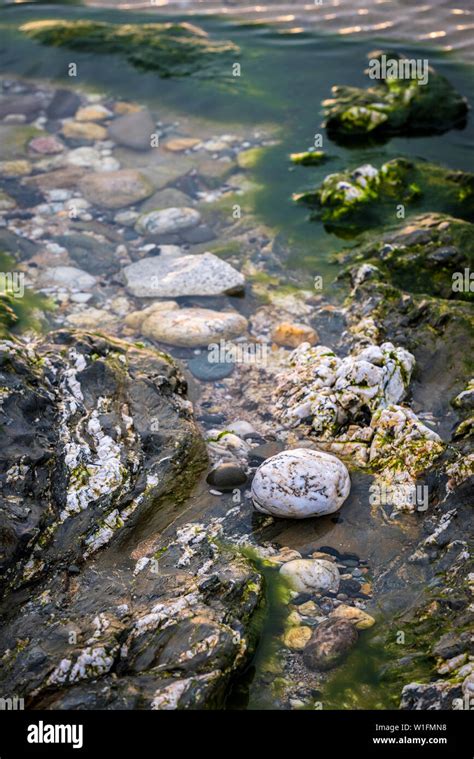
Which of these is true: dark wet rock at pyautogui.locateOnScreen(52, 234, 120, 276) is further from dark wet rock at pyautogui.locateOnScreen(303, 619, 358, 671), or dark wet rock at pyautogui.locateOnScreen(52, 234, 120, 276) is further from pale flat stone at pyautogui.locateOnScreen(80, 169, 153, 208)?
dark wet rock at pyautogui.locateOnScreen(303, 619, 358, 671)

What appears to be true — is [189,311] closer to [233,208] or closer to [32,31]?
[233,208]

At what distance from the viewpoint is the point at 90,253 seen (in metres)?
8.18

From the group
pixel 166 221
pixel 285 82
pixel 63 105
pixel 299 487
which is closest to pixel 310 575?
pixel 299 487

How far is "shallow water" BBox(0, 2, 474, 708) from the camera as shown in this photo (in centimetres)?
879

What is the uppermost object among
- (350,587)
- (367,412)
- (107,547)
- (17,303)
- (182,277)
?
(182,277)

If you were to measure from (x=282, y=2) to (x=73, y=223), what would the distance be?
22.7 feet

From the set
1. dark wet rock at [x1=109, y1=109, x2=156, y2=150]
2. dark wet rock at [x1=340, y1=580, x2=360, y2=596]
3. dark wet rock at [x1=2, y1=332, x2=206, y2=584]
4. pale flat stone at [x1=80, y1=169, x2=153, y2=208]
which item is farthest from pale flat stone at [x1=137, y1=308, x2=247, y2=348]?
dark wet rock at [x1=109, y1=109, x2=156, y2=150]

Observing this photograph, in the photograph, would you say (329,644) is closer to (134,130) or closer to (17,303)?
(17,303)

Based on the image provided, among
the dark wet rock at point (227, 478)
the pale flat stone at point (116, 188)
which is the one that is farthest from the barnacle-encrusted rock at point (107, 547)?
the pale flat stone at point (116, 188)

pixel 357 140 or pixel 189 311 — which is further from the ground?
pixel 357 140

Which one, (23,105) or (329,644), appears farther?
(23,105)

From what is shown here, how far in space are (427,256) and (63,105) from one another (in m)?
6.77
